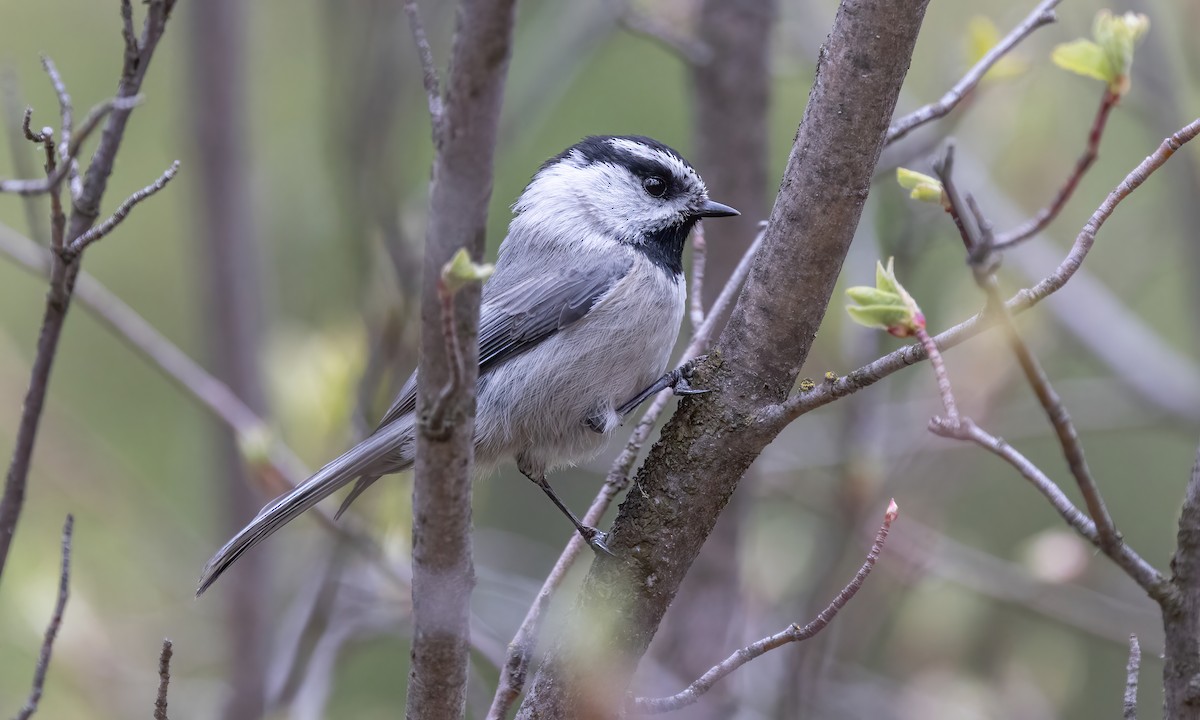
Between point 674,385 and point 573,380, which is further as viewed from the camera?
point 573,380

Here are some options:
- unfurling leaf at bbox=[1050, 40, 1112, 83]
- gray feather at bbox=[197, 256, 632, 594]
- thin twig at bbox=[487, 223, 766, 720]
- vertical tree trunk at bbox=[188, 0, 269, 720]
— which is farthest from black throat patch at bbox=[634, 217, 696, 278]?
vertical tree trunk at bbox=[188, 0, 269, 720]

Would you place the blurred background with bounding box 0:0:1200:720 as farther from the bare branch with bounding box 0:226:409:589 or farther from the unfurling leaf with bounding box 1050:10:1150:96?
the unfurling leaf with bounding box 1050:10:1150:96

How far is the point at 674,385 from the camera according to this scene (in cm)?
256

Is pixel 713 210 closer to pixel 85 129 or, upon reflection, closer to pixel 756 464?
pixel 756 464

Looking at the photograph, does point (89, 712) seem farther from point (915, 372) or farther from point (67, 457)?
point (915, 372)

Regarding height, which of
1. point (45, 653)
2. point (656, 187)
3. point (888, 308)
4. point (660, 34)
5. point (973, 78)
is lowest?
point (888, 308)

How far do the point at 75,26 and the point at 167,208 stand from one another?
3.71 ft

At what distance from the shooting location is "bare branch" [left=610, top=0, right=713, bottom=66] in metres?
3.52

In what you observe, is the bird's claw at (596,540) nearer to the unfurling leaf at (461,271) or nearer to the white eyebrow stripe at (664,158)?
the unfurling leaf at (461,271)

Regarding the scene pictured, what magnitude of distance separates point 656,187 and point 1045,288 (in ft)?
6.30

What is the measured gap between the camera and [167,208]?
6766 millimetres

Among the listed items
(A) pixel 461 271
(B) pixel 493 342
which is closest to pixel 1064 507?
(A) pixel 461 271

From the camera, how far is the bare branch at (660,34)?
11.6 ft

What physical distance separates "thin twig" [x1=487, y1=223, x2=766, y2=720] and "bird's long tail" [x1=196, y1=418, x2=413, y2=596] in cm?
61
